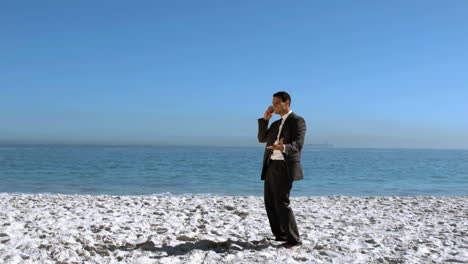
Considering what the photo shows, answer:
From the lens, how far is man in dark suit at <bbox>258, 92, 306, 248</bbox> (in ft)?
15.2

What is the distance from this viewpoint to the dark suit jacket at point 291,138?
15.1ft

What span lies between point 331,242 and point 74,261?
10.7 ft

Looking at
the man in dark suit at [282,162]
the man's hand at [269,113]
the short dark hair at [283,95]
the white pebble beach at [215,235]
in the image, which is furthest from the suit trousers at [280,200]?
the short dark hair at [283,95]

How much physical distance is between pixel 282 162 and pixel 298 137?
0.35 meters

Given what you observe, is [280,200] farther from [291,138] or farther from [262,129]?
[262,129]

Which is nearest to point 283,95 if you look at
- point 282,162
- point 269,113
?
point 269,113

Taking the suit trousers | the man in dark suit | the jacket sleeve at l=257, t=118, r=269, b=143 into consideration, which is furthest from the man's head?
the suit trousers

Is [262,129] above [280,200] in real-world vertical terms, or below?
above

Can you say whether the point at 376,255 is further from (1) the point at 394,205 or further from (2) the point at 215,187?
(2) the point at 215,187

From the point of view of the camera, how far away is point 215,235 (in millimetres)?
5766

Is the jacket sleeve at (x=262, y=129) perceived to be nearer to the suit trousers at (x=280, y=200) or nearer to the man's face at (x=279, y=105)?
the man's face at (x=279, y=105)

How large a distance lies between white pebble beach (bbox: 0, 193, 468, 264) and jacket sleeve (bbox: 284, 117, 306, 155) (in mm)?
1243

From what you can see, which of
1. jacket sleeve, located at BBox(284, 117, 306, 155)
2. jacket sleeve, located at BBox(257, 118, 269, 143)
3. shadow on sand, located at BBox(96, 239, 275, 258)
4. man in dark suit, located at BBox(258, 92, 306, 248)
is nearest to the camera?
jacket sleeve, located at BBox(284, 117, 306, 155)

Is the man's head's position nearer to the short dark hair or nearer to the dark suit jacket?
the short dark hair
